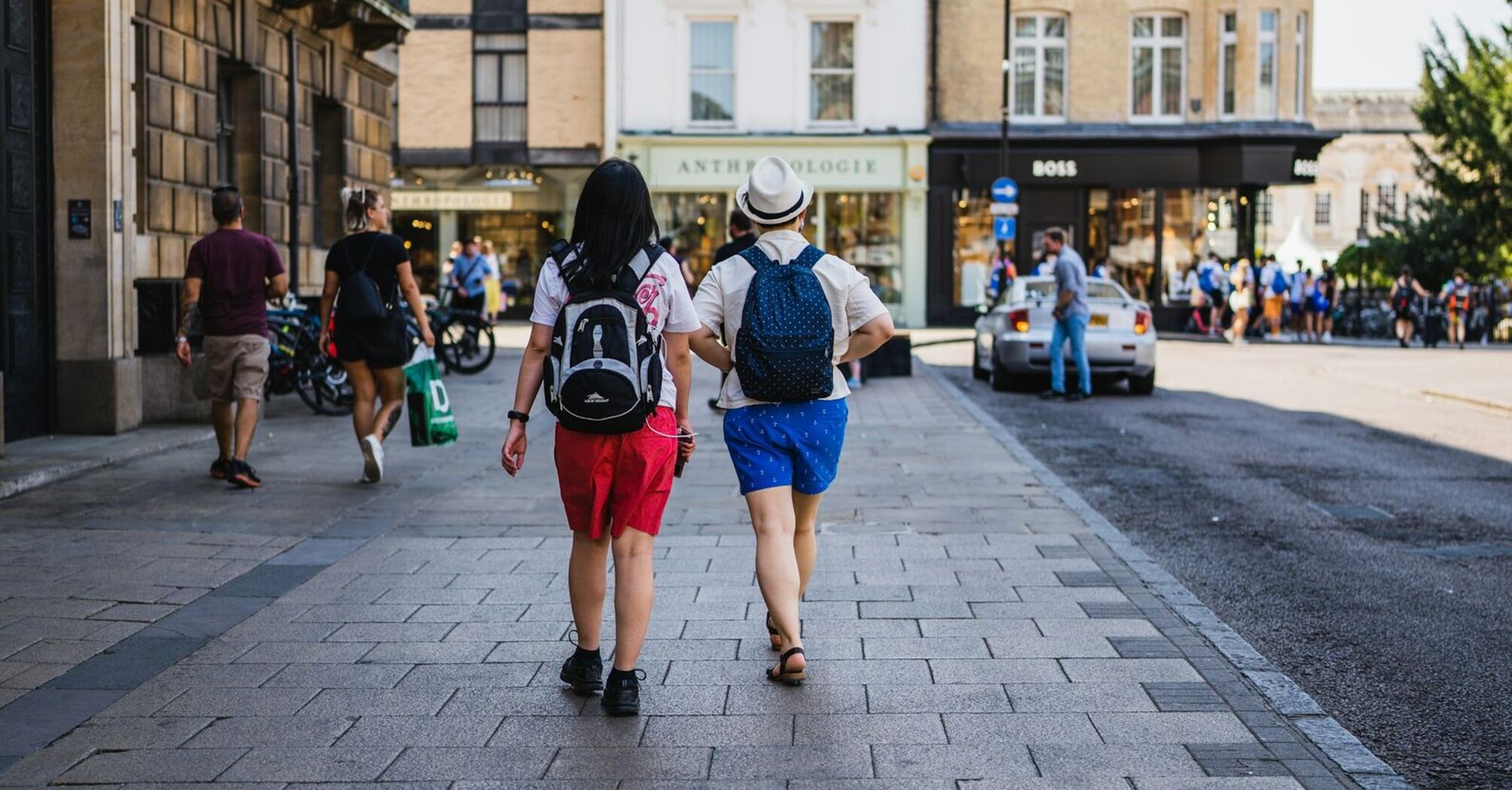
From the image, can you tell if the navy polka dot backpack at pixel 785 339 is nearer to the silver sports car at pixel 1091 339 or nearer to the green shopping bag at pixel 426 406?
the green shopping bag at pixel 426 406

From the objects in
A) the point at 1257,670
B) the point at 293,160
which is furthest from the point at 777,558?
the point at 293,160

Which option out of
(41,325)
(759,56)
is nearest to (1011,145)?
(759,56)

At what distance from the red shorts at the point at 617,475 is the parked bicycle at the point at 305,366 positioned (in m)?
9.94

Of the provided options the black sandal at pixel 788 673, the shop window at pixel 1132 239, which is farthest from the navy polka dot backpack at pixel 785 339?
the shop window at pixel 1132 239

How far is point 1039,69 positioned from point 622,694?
33.4m

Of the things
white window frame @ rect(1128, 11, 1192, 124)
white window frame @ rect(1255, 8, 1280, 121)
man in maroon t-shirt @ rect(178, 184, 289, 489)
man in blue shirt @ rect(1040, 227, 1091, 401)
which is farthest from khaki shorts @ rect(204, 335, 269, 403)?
white window frame @ rect(1255, 8, 1280, 121)

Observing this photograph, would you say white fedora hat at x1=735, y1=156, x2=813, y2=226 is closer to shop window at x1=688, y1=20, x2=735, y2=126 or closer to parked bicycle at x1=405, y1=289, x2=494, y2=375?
parked bicycle at x1=405, y1=289, x2=494, y2=375

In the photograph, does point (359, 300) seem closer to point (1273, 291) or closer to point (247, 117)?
point (247, 117)

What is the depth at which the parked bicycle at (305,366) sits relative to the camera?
14.6 m

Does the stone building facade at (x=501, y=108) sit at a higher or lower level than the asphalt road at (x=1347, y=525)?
higher

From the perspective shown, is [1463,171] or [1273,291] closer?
[1273,291]

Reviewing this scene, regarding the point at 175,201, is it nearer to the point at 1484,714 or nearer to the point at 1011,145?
the point at 1484,714

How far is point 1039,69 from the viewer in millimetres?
36625

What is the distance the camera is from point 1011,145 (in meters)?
36.0
